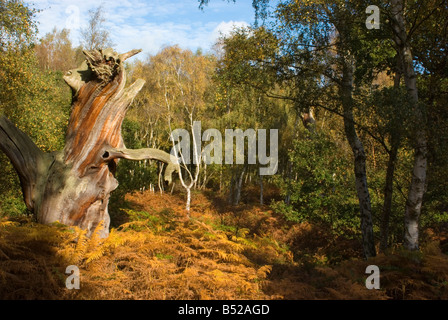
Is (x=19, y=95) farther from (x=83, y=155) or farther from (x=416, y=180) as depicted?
(x=416, y=180)

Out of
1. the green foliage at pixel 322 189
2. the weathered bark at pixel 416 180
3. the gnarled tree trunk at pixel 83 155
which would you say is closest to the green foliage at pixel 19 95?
the gnarled tree trunk at pixel 83 155

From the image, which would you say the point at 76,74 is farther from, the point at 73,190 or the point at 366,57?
the point at 366,57

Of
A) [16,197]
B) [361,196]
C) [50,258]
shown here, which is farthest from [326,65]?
[16,197]

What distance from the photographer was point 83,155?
6.80m

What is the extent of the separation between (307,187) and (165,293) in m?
9.68

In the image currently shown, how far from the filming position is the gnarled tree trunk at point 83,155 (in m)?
6.61

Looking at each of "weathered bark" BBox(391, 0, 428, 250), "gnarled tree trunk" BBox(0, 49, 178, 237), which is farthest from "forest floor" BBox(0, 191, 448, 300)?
"gnarled tree trunk" BBox(0, 49, 178, 237)

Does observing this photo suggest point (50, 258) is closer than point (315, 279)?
Yes

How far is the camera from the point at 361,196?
8695 mm

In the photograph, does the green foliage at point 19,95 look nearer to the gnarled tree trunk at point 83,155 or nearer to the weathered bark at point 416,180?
the gnarled tree trunk at point 83,155

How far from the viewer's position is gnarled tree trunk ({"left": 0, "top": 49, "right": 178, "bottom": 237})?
6.61 metres

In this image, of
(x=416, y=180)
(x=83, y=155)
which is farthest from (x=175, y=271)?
(x=416, y=180)

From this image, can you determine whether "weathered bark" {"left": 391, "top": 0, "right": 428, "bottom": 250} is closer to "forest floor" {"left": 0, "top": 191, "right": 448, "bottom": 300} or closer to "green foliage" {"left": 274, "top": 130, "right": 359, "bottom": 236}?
"forest floor" {"left": 0, "top": 191, "right": 448, "bottom": 300}

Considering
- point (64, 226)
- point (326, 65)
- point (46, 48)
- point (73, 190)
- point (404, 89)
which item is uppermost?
point (46, 48)
